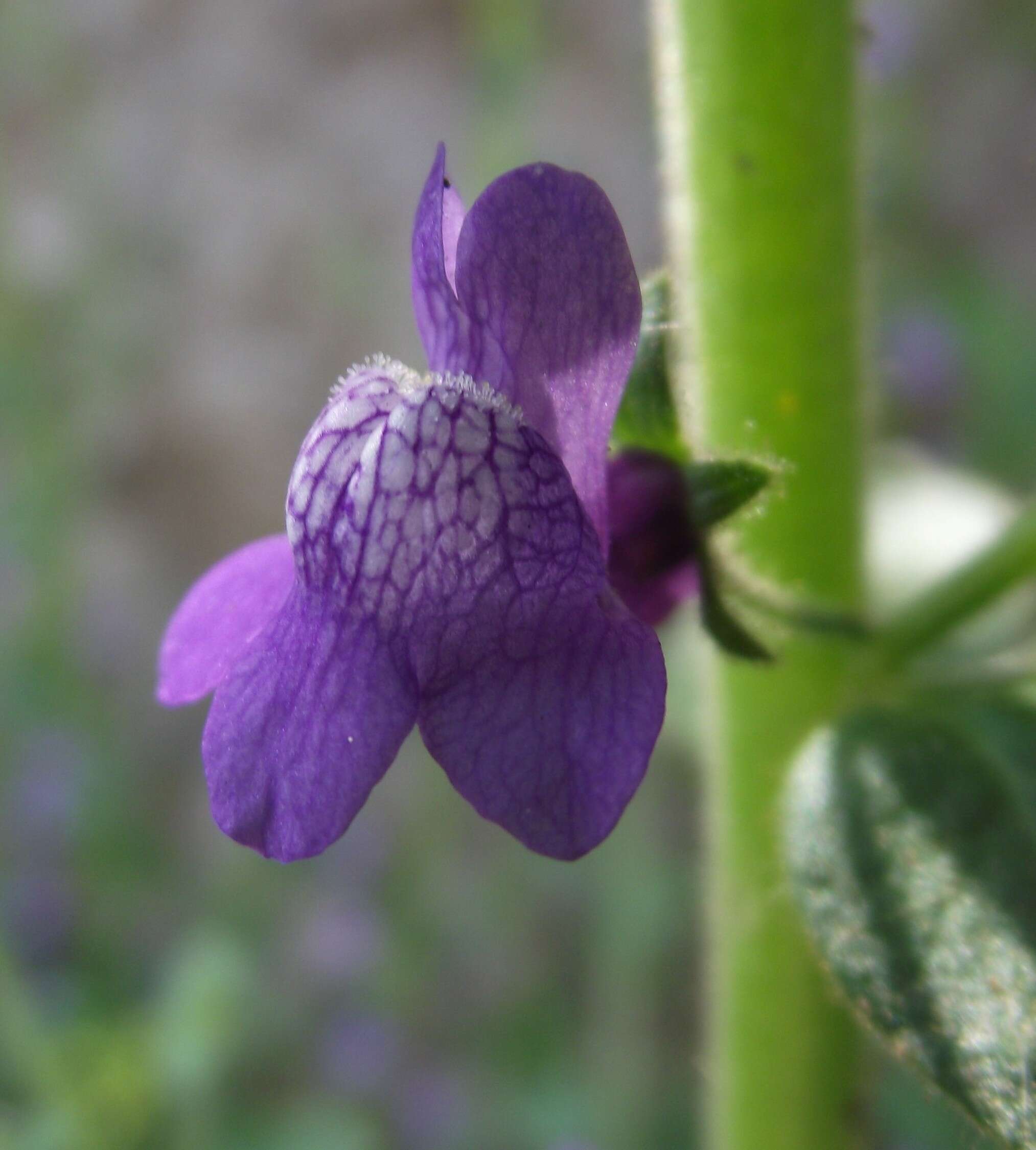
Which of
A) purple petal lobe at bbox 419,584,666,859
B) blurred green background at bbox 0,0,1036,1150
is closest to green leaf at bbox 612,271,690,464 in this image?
purple petal lobe at bbox 419,584,666,859

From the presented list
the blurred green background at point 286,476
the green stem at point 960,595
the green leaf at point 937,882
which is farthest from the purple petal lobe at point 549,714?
the blurred green background at point 286,476

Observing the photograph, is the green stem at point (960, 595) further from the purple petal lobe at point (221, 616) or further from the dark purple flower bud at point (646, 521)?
the purple petal lobe at point (221, 616)

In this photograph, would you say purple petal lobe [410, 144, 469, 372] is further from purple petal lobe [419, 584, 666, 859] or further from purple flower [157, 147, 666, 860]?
purple petal lobe [419, 584, 666, 859]

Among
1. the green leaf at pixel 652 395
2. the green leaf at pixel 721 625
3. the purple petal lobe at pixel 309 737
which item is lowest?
the green leaf at pixel 721 625

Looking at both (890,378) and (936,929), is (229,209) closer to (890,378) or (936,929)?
(890,378)

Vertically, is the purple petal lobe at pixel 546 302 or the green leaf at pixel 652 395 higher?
the purple petal lobe at pixel 546 302

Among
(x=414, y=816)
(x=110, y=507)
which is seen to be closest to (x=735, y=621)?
(x=414, y=816)
